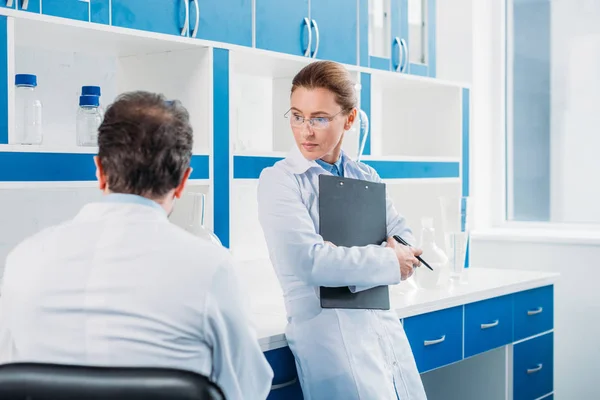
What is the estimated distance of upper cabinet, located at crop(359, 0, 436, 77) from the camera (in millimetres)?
2748

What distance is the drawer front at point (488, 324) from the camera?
2557 millimetres

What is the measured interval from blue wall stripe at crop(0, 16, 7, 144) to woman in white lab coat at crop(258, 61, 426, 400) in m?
0.59

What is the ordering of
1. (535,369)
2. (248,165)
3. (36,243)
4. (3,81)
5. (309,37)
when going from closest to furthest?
1. (36,243)
2. (3,81)
3. (248,165)
4. (309,37)
5. (535,369)

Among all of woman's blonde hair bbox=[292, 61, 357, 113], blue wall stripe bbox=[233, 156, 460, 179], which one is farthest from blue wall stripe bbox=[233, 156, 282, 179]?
woman's blonde hair bbox=[292, 61, 357, 113]

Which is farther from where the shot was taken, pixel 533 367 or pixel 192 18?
pixel 533 367

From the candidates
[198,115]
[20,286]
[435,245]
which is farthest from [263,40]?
[20,286]

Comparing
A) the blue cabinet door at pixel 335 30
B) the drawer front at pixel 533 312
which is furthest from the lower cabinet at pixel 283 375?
the drawer front at pixel 533 312

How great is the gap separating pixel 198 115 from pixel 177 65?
15 centimetres

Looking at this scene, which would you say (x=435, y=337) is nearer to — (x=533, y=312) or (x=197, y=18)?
(x=533, y=312)

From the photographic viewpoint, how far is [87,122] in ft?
6.31

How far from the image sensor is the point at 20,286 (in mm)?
1145

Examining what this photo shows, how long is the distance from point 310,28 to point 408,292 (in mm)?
887

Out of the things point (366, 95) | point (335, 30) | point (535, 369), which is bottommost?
point (535, 369)

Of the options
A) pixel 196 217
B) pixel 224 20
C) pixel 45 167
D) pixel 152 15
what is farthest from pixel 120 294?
pixel 224 20
